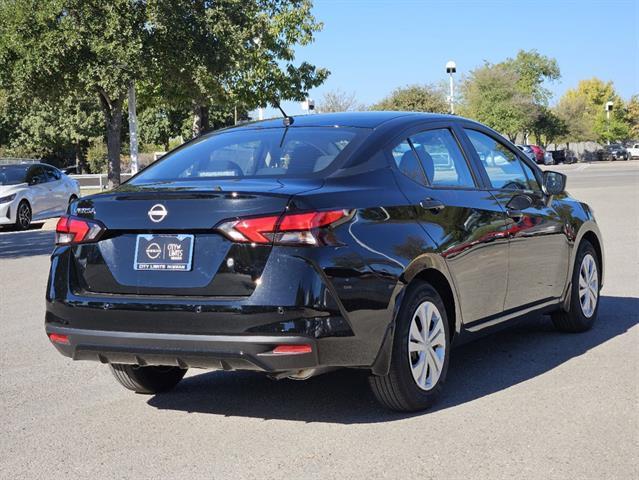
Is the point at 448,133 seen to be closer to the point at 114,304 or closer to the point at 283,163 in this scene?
the point at 283,163

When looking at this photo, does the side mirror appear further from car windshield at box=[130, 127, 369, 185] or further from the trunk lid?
the trunk lid

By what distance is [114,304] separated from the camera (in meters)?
4.70

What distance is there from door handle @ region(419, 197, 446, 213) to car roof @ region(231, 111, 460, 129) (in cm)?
55

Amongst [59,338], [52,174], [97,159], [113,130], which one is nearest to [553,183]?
[59,338]

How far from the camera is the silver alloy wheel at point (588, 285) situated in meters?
7.24

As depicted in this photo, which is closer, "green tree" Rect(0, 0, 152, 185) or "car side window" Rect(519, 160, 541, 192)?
"car side window" Rect(519, 160, 541, 192)

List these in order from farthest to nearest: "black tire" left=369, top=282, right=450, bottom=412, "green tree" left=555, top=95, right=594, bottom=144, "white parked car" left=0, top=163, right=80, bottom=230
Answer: "green tree" left=555, top=95, right=594, bottom=144 → "white parked car" left=0, top=163, right=80, bottom=230 → "black tire" left=369, top=282, right=450, bottom=412

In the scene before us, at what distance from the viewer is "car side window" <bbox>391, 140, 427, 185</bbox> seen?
5332mm

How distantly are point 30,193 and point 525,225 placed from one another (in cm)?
1751

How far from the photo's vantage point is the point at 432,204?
533 cm

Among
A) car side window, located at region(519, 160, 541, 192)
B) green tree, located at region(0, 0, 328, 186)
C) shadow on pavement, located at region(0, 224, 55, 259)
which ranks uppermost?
green tree, located at region(0, 0, 328, 186)

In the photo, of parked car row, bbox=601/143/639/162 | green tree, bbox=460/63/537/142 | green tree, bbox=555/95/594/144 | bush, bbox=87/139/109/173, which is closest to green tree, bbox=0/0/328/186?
bush, bbox=87/139/109/173

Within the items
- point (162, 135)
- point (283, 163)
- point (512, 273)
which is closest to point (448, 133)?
point (512, 273)

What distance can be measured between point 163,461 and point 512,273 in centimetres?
275
